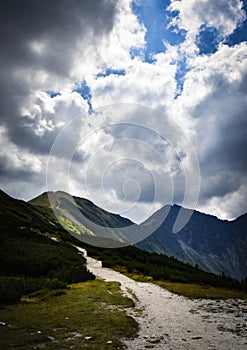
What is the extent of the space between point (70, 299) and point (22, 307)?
347cm

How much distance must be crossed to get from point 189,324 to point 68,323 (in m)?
5.42

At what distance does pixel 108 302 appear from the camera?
1909 centimetres

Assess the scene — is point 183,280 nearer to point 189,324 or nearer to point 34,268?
point 34,268

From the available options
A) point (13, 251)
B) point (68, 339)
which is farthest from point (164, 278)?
point (68, 339)

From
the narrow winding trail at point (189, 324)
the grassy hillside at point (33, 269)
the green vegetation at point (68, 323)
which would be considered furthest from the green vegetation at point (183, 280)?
the grassy hillside at point (33, 269)

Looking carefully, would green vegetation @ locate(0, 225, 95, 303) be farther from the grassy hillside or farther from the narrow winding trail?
the narrow winding trail

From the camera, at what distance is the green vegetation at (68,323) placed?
35.0 feet

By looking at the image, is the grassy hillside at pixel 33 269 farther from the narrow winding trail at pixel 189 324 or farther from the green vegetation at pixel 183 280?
the narrow winding trail at pixel 189 324

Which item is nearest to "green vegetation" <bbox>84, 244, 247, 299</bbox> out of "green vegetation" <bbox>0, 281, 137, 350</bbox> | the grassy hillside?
"green vegetation" <bbox>0, 281, 137, 350</bbox>

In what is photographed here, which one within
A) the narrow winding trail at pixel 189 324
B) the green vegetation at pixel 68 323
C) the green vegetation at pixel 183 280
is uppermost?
the green vegetation at pixel 183 280

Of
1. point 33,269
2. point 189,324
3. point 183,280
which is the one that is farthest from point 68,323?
point 33,269

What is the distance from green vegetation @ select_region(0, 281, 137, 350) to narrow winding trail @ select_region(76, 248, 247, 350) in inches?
32.1

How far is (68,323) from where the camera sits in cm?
1366

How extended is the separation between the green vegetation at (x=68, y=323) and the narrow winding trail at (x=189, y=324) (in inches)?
32.1
